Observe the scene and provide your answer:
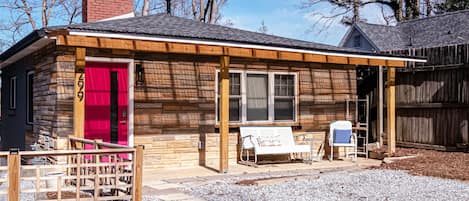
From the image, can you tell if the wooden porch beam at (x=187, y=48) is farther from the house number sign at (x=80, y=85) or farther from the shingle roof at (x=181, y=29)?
the house number sign at (x=80, y=85)

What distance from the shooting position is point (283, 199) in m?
6.36

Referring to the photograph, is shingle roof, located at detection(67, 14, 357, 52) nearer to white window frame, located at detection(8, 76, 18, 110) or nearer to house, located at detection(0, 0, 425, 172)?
house, located at detection(0, 0, 425, 172)

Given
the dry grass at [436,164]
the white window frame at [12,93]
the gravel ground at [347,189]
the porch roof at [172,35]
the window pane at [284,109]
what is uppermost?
the porch roof at [172,35]

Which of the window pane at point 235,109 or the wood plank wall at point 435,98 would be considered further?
the wood plank wall at point 435,98

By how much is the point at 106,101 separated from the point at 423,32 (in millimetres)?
13754

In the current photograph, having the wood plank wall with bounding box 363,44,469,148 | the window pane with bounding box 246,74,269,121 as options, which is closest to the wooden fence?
the window pane with bounding box 246,74,269,121

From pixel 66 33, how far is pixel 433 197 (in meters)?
5.52

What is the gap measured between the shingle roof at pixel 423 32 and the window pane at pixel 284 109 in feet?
26.9

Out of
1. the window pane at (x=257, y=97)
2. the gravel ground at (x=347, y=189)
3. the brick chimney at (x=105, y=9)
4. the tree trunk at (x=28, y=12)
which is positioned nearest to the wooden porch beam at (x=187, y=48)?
the window pane at (x=257, y=97)

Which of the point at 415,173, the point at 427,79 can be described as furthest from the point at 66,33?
the point at 427,79

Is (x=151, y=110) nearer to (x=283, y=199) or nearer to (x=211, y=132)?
(x=211, y=132)

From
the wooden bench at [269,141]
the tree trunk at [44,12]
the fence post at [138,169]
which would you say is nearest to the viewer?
the fence post at [138,169]

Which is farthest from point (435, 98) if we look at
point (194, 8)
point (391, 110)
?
point (194, 8)

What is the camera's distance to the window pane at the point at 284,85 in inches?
412
